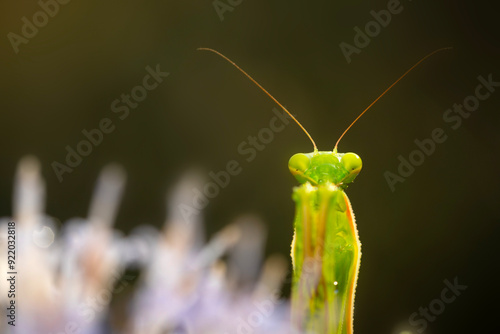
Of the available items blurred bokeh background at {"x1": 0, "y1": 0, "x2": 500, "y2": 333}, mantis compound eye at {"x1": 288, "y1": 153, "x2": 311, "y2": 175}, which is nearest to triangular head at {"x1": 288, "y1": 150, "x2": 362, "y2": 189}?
mantis compound eye at {"x1": 288, "y1": 153, "x2": 311, "y2": 175}

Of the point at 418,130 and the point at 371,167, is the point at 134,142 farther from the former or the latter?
the point at 418,130

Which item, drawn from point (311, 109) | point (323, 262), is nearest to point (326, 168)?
point (323, 262)

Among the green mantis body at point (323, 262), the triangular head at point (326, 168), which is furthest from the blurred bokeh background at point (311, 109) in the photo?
the green mantis body at point (323, 262)

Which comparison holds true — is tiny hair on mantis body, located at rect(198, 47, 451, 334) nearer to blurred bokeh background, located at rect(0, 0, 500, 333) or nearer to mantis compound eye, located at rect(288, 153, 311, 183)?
mantis compound eye, located at rect(288, 153, 311, 183)

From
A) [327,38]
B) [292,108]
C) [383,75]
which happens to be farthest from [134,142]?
[383,75]

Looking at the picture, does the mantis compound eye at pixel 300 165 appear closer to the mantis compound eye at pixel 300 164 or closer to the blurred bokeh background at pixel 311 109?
the mantis compound eye at pixel 300 164

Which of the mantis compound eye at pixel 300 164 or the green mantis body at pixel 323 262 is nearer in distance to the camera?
the green mantis body at pixel 323 262

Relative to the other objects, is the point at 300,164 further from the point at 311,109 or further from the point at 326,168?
the point at 311,109
